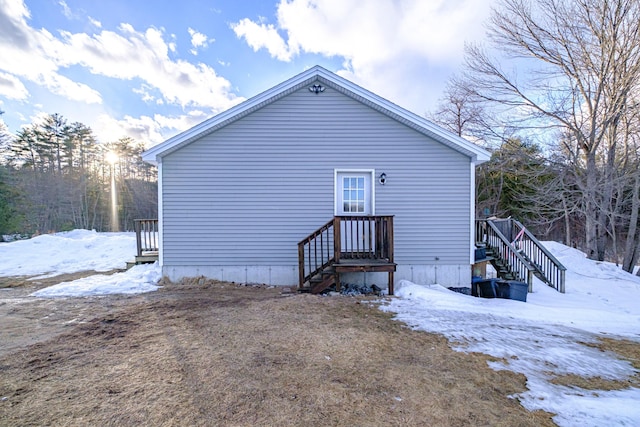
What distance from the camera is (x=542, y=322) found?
16.5 ft

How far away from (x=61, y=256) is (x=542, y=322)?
15.5 meters

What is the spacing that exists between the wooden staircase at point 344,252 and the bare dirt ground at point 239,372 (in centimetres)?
124

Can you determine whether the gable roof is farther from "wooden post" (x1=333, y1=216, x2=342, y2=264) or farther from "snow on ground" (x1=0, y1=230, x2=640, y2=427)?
"snow on ground" (x1=0, y1=230, x2=640, y2=427)

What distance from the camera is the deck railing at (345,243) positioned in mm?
6313

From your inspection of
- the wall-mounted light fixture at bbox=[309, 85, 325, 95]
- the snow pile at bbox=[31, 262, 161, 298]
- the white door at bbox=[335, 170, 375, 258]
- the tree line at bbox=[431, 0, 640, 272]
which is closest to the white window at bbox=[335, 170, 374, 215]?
the white door at bbox=[335, 170, 375, 258]

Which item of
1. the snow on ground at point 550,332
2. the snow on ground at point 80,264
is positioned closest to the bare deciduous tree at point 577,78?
the snow on ground at point 550,332

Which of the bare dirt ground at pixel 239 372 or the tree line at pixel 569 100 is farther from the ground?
the tree line at pixel 569 100

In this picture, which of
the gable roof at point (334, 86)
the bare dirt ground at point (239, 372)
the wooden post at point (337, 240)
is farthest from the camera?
the gable roof at point (334, 86)

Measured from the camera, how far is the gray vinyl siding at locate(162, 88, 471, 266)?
712 cm

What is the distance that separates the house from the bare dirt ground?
2121 mm

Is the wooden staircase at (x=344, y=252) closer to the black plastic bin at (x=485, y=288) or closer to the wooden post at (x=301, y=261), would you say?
the wooden post at (x=301, y=261)

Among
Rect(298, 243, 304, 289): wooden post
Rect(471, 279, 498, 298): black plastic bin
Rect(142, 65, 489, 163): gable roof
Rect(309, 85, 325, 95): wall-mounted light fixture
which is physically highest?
Rect(309, 85, 325, 95): wall-mounted light fixture

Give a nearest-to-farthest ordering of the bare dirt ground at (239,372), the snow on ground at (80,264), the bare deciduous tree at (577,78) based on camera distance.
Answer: the bare dirt ground at (239,372)
the snow on ground at (80,264)
the bare deciduous tree at (577,78)

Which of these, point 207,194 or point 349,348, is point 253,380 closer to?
point 349,348
